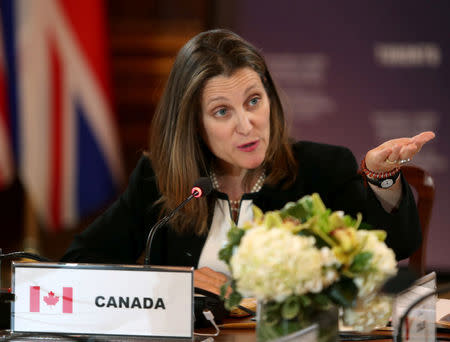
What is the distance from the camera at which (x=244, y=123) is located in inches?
70.1

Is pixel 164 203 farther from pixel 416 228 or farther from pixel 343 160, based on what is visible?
pixel 416 228

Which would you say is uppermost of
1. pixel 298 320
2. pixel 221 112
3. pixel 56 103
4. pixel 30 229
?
pixel 56 103

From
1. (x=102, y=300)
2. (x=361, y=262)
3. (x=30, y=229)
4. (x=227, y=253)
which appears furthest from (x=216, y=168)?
(x=30, y=229)

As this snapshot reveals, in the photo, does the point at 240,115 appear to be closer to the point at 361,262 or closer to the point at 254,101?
the point at 254,101

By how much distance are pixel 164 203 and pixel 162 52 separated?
2.87 meters

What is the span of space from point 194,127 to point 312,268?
1.09m

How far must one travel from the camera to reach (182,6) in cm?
461

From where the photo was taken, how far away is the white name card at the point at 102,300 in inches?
49.8

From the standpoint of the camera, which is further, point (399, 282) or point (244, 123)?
point (244, 123)

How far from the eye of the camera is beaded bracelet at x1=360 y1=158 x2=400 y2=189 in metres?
1.57

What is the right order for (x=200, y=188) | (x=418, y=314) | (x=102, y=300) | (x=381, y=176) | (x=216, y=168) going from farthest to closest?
(x=216, y=168), (x=381, y=176), (x=200, y=188), (x=102, y=300), (x=418, y=314)

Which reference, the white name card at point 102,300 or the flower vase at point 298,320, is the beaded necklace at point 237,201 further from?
the flower vase at point 298,320

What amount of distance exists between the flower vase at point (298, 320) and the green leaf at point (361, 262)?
0.23 ft

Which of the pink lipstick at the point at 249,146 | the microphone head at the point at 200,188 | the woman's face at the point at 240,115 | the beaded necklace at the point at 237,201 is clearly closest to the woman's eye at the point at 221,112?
the woman's face at the point at 240,115
